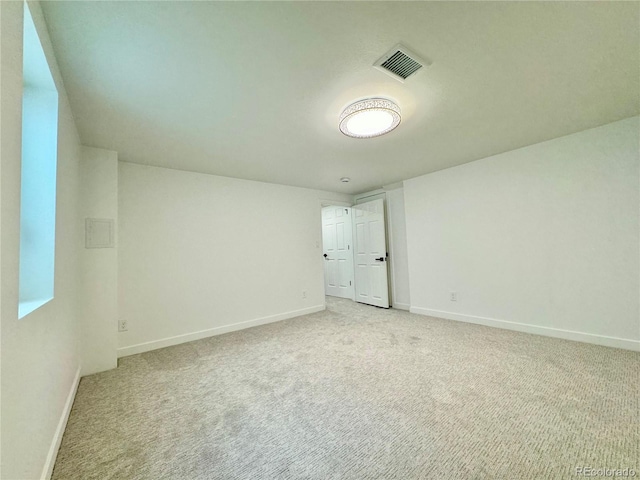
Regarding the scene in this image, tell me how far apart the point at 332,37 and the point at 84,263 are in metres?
2.98

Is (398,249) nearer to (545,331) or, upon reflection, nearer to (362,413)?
(545,331)

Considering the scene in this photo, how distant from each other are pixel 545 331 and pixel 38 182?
475cm

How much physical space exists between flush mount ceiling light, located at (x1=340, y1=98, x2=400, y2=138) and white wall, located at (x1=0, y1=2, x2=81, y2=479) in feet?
5.74

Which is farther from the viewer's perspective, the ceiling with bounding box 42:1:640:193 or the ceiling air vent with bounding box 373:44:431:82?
the ceiling air vent with bounding box 373:44:431:82

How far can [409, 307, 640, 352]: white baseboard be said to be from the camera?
7.68 feet

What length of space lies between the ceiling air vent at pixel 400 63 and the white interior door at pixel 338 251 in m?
3.70

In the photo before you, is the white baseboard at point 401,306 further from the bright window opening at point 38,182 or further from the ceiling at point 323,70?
the bright window opening at point 38,182

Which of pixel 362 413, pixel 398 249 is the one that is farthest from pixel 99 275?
pixel 398 249

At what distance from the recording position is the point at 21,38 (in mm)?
904

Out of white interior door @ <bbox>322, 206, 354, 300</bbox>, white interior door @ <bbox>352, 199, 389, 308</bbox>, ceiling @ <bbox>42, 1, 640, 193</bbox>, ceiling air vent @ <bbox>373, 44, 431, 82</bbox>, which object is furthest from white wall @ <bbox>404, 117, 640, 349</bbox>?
ceiling air vent @ <bbox>373, 44, 431, 82</bbox>

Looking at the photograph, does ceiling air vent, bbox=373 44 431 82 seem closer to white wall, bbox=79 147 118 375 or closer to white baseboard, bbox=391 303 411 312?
white wall, bbox=79 147 118 375

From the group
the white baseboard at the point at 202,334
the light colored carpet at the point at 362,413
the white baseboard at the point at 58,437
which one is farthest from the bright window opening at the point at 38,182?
the white baseboard at the point at 202,334

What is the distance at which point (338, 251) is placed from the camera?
5707 millimetres

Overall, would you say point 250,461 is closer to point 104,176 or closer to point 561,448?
point 561,448
